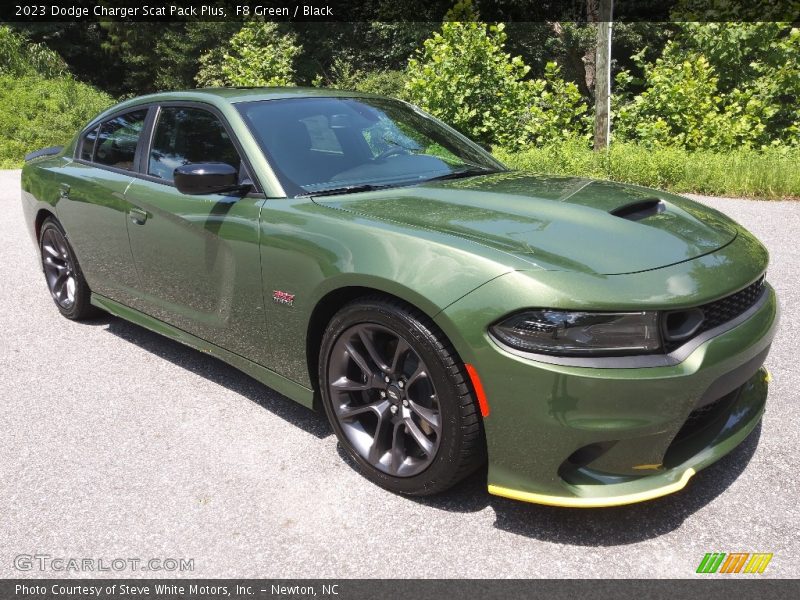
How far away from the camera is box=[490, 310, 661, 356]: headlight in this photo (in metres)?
2.32

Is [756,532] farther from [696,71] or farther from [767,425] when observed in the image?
[696,71]

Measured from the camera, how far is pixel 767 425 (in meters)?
3.28

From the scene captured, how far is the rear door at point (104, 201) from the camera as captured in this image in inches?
165

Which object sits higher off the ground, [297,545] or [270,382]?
[270,382]

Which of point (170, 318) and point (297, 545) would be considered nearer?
point (297, 545)

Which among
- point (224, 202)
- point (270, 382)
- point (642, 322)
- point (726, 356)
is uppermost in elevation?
point (224, 202)

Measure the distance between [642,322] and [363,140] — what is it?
187cm

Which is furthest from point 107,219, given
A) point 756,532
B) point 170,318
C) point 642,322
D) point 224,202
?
point 756,532

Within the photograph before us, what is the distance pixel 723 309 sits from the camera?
2.55 meters

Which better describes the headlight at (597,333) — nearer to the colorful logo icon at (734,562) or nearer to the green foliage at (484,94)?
the colorful logo icon at (734,562)

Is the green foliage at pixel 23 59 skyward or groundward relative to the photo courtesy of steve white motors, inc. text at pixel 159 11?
groundward

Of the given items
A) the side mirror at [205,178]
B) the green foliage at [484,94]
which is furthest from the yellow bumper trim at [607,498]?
the green foliage at [484,94]
